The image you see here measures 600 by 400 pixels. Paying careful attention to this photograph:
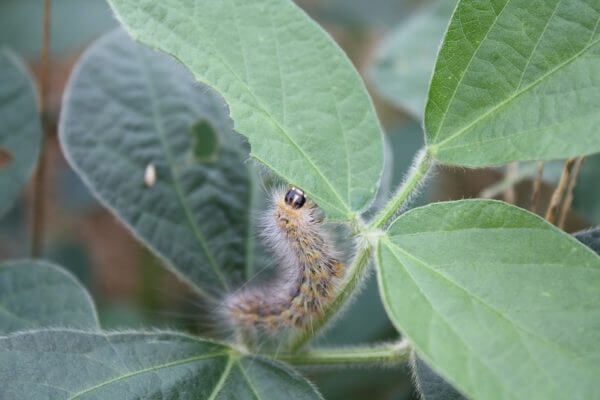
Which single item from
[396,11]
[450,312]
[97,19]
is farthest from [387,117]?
[450,312]

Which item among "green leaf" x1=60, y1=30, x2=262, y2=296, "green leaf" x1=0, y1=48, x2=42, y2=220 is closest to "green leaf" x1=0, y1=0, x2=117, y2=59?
"green leaf" x1=0, y1=48, x2=42, y2=220

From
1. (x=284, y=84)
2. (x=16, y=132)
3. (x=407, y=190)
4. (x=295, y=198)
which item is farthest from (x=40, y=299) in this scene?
(x=407, y=190)

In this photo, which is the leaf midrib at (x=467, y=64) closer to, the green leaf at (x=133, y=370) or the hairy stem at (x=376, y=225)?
the hairy stem at (x=376, y=225)

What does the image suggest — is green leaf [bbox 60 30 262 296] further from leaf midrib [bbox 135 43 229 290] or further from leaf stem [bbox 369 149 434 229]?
leaf stem [bbox 369 149 434 229]

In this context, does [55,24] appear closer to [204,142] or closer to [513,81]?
[204,142]

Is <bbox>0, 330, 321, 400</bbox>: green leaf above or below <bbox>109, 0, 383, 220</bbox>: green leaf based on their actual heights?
below

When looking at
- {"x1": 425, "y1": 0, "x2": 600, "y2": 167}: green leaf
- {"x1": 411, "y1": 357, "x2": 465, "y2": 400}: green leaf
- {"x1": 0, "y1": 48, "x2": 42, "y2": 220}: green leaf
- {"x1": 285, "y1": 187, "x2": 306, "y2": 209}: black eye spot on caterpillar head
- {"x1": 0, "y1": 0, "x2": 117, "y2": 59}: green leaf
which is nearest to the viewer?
{"x1": 425, "y1": 0, "x2": 600, "y2": 167}: green leaf
